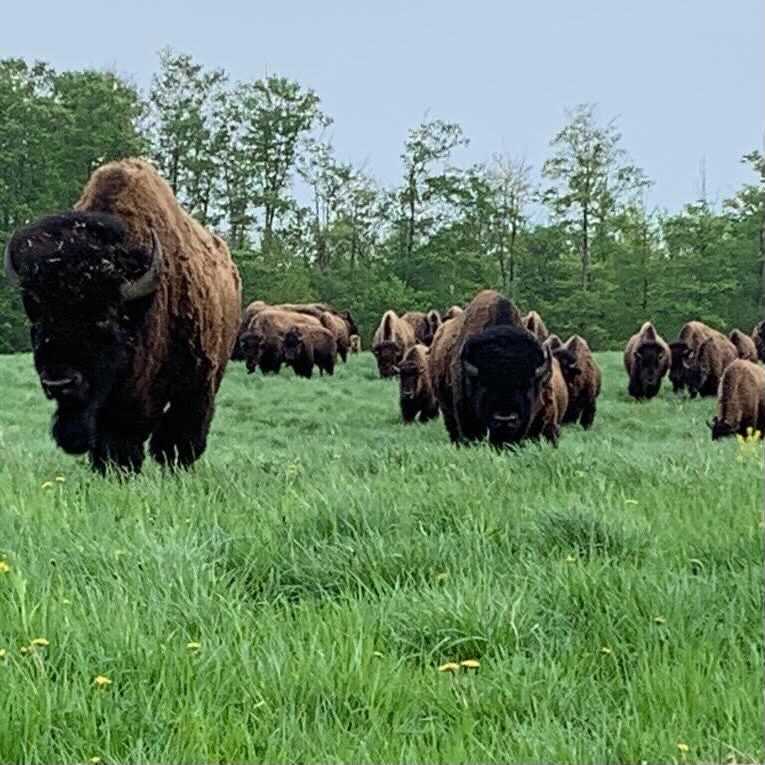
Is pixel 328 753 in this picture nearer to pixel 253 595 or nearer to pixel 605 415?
pixel 253 595

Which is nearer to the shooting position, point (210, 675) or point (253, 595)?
point (210, 675)

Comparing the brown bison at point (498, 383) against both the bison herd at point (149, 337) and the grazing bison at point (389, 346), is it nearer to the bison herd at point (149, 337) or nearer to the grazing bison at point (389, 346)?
the bison herd at point (149, 337)

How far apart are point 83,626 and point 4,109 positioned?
4857cm

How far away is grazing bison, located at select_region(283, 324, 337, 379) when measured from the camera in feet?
104

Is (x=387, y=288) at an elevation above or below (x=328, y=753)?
above

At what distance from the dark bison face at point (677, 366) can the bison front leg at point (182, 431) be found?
21.7m

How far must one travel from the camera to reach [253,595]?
371 cm

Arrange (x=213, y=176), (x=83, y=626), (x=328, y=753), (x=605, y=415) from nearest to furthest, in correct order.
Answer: (x=328, y=753) < (x=83, y=626) < (x=605, y=415) < (x=213, y=176)

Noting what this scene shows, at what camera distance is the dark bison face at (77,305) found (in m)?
6.37

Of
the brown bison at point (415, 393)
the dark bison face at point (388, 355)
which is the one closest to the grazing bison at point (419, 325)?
the dark bison face at point (388, 355)

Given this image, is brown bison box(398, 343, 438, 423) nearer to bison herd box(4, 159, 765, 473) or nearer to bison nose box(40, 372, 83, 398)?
bison herd box(4, 159, 765, 473)

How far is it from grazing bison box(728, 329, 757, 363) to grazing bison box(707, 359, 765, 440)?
11.4 m

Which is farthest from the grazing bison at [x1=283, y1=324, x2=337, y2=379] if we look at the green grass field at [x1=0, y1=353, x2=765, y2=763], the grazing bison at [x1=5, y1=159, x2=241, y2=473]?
the green grass field at [x1=0, y1=353, x2=765, y2=763]

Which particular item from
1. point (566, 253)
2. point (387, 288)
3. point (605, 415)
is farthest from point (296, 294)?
point (605, 415)
